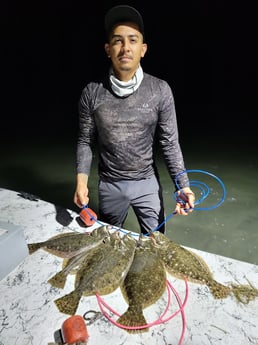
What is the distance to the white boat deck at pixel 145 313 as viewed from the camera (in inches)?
41.5

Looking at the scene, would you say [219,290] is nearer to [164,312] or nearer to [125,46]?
[164,312]

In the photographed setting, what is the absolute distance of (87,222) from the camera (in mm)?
1683

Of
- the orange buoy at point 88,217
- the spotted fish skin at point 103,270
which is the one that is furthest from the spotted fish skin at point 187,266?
the orange buoy at point 88,217

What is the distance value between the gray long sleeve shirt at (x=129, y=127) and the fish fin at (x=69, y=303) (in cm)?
85

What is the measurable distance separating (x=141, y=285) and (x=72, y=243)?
1.58 ft

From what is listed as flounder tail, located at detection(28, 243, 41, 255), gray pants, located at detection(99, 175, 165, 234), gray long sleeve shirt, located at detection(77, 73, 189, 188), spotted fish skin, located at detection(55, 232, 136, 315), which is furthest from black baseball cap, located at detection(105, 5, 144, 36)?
flounder tail, located at detection(28, 243, 41, 255)

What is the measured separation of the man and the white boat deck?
46 centimetres

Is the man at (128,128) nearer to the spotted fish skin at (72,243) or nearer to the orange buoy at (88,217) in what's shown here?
the orange buoy at (88,217)

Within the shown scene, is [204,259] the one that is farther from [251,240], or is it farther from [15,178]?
[15,178]

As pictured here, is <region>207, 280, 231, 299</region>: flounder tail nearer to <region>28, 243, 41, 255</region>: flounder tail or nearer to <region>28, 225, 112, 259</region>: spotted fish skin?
<region>28, 225, 112, 259</region>: spotted fish skin

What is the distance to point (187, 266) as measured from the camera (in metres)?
1.36

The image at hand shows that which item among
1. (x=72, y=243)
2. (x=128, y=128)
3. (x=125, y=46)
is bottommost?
(x=72, y=243)

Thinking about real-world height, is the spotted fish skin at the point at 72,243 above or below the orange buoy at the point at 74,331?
above

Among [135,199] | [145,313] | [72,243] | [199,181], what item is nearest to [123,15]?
[135,199]
